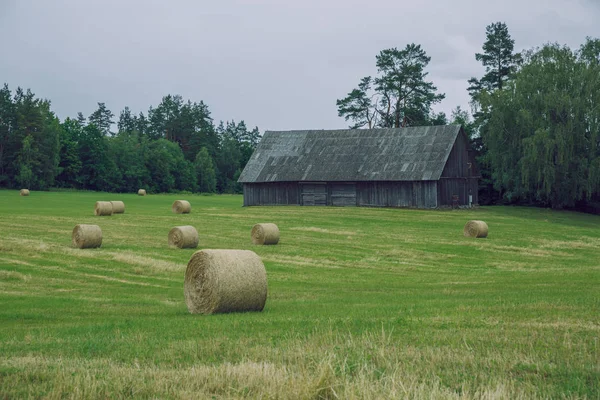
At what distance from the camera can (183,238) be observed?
2945cm

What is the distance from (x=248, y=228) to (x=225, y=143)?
4308 inches

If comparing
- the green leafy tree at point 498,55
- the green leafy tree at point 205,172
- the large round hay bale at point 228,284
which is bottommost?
the large round hay bale at point 228,284

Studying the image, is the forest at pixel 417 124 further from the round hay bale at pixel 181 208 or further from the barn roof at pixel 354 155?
the round hay bale at pixel 181 208

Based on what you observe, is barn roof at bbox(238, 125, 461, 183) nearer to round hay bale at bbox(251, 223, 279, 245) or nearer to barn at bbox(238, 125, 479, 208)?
barn at bbox(238, 125, 479, 208)

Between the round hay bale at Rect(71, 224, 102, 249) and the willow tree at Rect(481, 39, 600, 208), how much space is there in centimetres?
4039

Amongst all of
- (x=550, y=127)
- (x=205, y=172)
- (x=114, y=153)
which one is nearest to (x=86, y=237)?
(x=550, y=127)

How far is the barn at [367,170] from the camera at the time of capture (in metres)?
58.8

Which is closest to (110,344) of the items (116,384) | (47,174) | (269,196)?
(116,384)

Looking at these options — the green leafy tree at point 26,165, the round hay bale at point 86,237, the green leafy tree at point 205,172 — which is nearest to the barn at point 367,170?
the round hay bale at point 86,237

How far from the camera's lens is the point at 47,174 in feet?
303

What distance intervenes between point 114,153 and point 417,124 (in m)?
50.9

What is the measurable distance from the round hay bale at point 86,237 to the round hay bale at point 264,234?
7.37 m

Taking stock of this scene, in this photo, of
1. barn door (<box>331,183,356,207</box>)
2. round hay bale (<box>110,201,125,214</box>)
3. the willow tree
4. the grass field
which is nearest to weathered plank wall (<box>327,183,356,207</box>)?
barn door (<box>331,183,356,207</box>)

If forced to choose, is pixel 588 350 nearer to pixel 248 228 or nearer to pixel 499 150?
pixel 248 228
